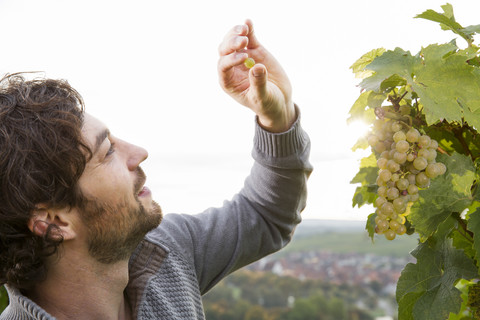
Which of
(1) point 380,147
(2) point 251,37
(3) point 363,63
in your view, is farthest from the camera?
(2) point 251,37

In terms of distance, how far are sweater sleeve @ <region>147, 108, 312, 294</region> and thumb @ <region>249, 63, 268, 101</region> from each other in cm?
27

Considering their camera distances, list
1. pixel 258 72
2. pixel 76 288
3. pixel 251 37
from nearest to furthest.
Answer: pixel 258 72, pixel 251 37, pixel 76 288

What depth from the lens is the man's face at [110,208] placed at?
57.9 inches

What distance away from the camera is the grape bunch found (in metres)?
0.94

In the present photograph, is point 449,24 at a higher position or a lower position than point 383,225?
higher

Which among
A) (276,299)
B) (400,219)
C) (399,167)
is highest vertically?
(399,167)

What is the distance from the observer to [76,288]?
150cm

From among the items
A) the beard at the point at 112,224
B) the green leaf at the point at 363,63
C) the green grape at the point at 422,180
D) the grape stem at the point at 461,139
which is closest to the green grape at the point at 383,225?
the green grape at the point at 422,180

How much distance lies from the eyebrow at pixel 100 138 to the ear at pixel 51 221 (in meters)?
0.20

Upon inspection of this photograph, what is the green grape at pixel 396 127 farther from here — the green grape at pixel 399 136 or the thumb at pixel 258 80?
the thumb at pixel 258 80

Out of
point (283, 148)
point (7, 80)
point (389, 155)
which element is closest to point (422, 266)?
point (389, 155)

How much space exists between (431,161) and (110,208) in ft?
2.94

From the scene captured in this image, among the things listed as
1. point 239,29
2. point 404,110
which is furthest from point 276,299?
point 404,110

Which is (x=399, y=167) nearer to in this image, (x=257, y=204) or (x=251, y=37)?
(x=251, y=37)
